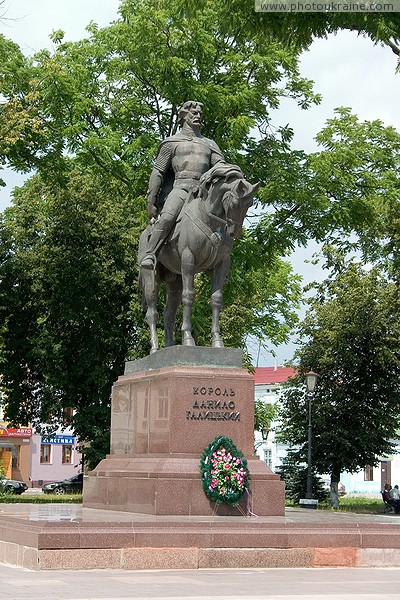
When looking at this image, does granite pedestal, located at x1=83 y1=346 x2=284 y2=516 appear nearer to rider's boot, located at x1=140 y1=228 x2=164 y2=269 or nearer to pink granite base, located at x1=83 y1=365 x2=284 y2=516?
pink granite base, located at x1=83 y1=365 x2=284 y2=516

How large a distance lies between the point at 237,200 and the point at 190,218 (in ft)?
2.96

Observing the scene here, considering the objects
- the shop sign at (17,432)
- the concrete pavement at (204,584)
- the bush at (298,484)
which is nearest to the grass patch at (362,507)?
the bush at (298,484)

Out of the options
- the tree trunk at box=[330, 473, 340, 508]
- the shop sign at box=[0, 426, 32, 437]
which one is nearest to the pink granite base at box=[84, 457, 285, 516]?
the tree trunk at box=[330, 473, 340, 508]

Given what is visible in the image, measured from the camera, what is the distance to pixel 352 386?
39.4 m

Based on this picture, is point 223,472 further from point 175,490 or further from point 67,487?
point 67,487

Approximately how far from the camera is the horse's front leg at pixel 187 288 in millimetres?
15758

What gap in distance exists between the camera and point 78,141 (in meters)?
31.5

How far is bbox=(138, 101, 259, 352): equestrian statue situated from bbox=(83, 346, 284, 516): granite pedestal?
696 millimetres

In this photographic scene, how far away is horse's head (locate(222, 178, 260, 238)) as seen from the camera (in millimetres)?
15141

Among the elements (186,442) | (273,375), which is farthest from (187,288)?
(273,375)

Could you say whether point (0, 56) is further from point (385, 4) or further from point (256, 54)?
point (385, 4)

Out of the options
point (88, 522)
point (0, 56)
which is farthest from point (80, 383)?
point (88, 522)

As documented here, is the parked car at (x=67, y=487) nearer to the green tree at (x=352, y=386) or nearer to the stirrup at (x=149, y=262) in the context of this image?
the green tree at (x=352, y=386)

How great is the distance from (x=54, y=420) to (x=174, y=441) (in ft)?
79.2
